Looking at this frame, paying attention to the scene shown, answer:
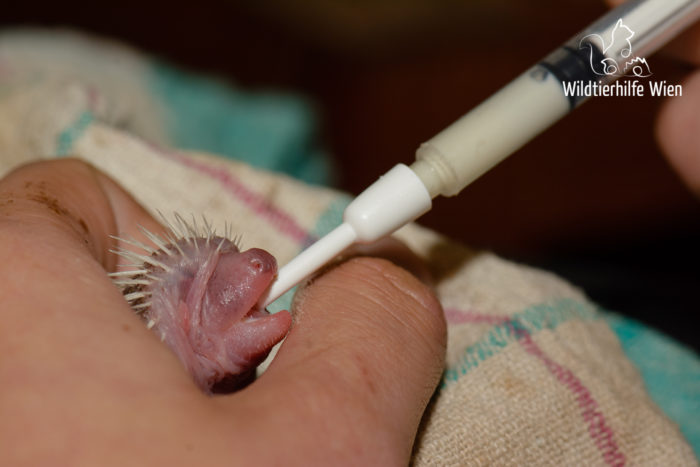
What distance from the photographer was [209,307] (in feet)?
1.51

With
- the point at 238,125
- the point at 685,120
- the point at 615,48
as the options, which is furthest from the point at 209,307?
the point at 238,125

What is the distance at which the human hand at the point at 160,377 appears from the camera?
32cm

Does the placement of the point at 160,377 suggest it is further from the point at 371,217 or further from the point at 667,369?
the point at 667,369

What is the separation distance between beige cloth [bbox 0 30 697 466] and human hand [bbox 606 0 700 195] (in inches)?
6.6

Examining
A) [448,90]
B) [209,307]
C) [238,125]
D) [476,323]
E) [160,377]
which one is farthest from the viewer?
[448,90]

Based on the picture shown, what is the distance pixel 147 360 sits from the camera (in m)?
0.35

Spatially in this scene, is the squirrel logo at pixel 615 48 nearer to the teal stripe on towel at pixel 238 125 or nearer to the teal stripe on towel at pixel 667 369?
the teal stripe on towel at pixel 667 369

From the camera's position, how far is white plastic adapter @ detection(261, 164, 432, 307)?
45cm

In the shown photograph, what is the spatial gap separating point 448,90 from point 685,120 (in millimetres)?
831

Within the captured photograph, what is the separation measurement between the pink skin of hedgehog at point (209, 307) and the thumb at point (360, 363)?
0.03 m

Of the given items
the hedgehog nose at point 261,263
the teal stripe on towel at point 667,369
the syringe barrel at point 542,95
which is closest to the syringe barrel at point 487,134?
the syringe barrel at point 542,95

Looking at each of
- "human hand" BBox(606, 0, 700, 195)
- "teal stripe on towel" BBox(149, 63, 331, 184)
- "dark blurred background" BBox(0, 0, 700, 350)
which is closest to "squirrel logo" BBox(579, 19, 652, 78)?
"human hand" BBox(606, 0, 700, 195)

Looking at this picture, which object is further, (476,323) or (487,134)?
(476,323)

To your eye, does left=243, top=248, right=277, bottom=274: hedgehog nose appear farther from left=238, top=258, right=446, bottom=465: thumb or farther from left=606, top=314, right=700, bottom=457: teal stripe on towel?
left=606, top=314, right=700, bottom=457: teal stripe on towel
